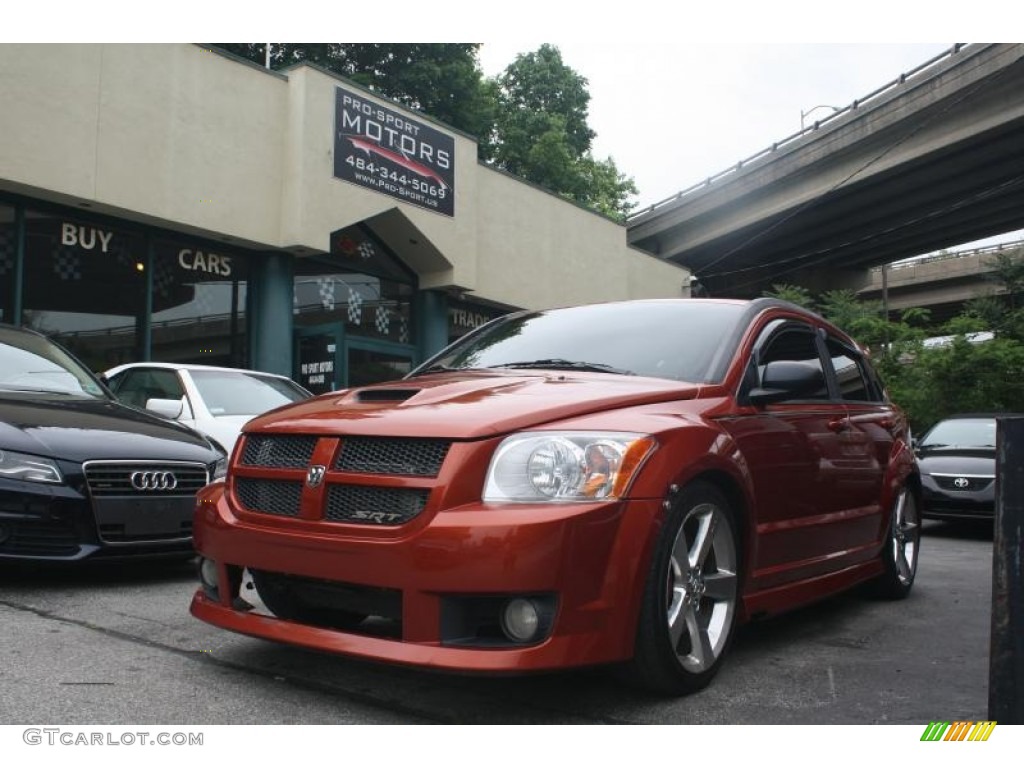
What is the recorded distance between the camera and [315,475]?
10.2ft

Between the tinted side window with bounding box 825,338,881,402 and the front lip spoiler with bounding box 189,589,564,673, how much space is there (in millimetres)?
2925

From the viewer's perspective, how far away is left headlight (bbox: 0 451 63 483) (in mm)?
4672

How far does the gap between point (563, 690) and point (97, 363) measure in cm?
1190

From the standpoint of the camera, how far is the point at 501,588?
273 cm

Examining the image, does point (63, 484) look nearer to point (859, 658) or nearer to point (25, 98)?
point (859, 658)

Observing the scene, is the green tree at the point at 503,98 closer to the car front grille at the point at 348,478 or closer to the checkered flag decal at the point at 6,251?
the checkered flag decal at the point at 6,251

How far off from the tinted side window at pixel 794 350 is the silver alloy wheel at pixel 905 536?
1220 millimetres

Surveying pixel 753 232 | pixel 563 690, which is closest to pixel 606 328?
pixel 563 690

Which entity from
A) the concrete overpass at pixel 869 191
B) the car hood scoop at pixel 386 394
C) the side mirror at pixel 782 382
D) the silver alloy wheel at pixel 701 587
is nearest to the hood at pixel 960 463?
the side mirror at pixel 782 382

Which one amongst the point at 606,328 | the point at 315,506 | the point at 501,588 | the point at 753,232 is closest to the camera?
the point at 501,588

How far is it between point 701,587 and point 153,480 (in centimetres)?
321

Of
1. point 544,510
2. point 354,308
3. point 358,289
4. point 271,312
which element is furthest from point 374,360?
point 544,510

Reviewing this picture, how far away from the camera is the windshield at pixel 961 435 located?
10961mm

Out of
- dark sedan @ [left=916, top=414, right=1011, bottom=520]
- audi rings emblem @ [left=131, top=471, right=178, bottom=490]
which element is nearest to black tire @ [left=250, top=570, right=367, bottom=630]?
audi rings emblem @ [left=131, top=471, right=178, bottom=490]
